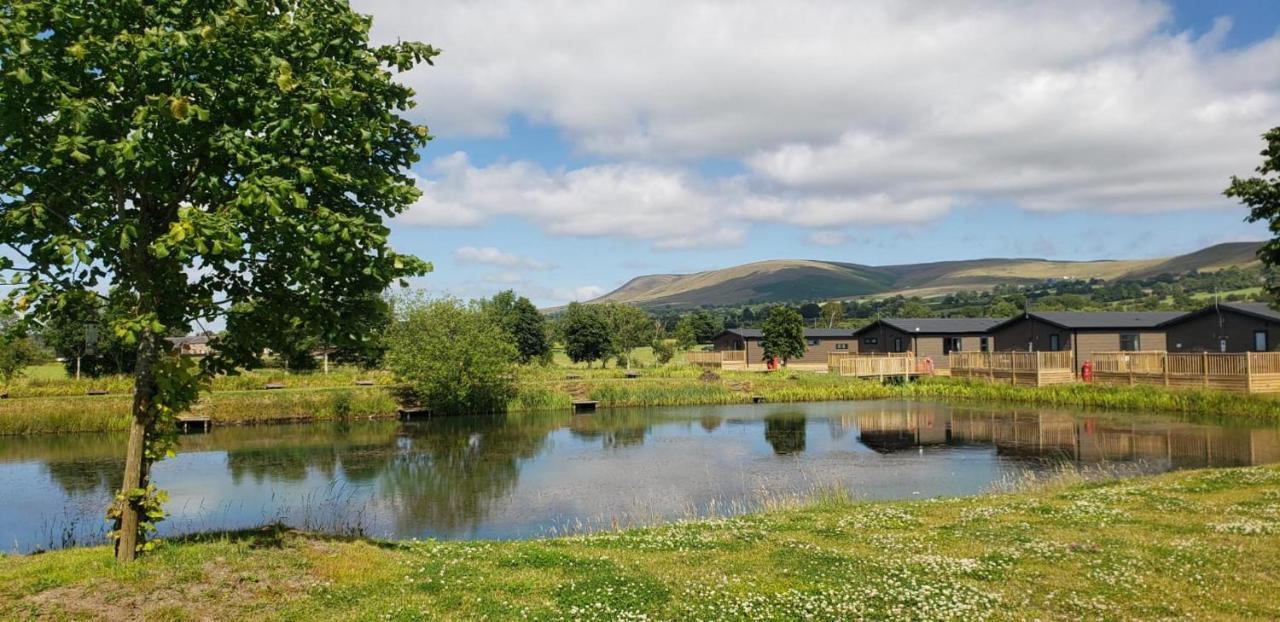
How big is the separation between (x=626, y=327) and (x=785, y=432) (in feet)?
159

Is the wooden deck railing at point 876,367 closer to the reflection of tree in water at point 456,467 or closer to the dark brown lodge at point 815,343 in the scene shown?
the dark brown lodge at point 815,343

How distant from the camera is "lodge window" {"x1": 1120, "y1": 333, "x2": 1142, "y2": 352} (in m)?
54.6

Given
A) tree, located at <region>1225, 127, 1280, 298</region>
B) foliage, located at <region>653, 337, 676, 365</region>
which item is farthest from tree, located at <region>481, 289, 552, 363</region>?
tree, located at <region>1225, 127, 1280, 298</region>

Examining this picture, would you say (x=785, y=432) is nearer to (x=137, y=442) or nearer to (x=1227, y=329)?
(x=137, y=442)

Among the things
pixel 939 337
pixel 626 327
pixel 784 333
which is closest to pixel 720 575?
pixel 939 337

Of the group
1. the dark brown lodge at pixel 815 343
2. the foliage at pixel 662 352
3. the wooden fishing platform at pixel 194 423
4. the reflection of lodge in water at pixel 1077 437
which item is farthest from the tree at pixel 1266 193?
the foliage at pixel 662 352

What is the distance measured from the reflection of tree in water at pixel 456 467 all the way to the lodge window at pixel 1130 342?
4272 centimetres

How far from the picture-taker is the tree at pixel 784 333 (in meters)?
70.4

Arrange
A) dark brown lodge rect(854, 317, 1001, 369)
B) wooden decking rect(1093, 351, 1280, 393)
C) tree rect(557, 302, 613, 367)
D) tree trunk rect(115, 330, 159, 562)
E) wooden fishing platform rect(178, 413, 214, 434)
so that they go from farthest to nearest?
tree rect(557, 302, 613, 367), dark brown lodge rect(854, 317, 1001, 369), wooden fishing platform rect(178, 413, 214, 434), wooden decking rect(1093, 351, 1280, 393), tree trunk rect(115, 330, 159, 562)

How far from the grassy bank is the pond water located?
6.00 m

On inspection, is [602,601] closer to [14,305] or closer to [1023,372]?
[14,305]

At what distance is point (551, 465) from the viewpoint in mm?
27781

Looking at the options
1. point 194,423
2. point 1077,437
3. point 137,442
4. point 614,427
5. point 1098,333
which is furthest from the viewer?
point 1098,333

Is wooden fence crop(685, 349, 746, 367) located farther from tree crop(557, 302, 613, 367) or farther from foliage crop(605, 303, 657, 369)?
tree crop(557, 302, 613, 367)
